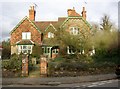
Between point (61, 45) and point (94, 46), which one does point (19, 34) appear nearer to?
point (61, 45)

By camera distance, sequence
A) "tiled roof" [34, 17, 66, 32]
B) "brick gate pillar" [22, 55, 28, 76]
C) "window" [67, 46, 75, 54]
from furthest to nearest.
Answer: "tiled roof" [34, 17, 66, 32] → "window" [67, 46, 75, 54] → "brick gate pillar" [22, 55, 28, 76]

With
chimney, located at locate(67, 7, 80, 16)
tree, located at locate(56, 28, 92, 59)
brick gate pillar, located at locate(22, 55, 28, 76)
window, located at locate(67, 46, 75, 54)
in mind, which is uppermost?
chimney, located at locate(67, 7, 80, 16)

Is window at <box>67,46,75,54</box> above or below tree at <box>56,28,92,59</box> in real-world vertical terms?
below

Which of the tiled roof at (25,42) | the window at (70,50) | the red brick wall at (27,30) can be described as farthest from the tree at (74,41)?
the red brick wall at (27,30)

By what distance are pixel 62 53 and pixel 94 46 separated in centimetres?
658

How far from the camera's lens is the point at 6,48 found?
4700 cm

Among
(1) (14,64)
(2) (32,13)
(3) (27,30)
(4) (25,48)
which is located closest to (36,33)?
(3) (27,30)

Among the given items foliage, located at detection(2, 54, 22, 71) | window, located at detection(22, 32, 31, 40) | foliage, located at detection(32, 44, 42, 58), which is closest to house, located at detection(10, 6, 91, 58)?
window, located at detection(22, 32, 31, 40)

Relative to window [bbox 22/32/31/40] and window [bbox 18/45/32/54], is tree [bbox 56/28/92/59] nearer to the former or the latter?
window [bbox 18/45/32/54]

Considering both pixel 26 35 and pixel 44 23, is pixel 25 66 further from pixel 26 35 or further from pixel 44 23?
pixel 44 23

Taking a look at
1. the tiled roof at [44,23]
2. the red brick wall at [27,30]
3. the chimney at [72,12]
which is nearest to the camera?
the red brick wall at [27,30]

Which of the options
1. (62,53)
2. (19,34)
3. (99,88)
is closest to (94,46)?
(62,53)

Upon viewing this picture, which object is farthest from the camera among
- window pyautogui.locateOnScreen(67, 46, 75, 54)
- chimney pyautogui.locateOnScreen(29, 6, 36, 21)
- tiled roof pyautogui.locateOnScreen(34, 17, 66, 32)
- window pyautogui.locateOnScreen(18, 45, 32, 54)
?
chimney pyautogui.locateOnScreen(29, 6, 36, 21)

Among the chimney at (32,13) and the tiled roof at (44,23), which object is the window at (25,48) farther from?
the chimney at (32,13)
